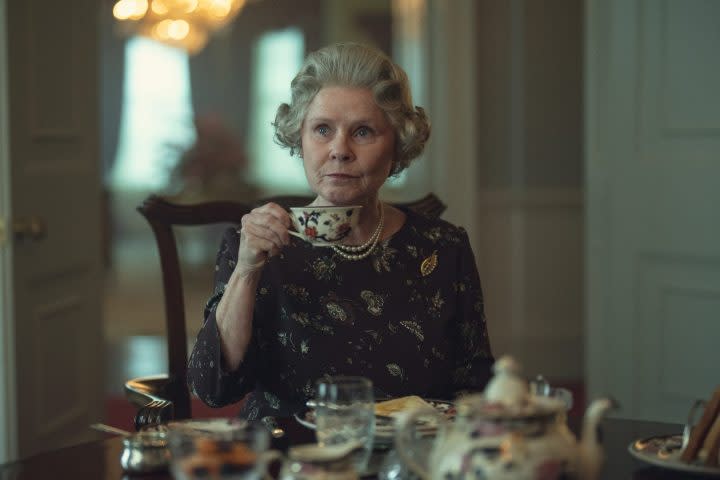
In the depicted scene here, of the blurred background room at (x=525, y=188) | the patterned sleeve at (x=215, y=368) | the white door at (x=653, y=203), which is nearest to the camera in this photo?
the patterned sleeve at (x=215, y=368)

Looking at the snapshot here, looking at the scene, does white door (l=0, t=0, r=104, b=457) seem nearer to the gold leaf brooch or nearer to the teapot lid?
the gold leaf brooch

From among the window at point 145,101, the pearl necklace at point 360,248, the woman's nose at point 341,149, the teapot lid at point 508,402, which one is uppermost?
the window at point 145,101

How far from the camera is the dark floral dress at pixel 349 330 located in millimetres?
1866

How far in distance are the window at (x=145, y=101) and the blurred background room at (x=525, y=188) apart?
124 inches

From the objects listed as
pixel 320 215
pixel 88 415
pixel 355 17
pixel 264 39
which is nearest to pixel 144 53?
pixel 264 39

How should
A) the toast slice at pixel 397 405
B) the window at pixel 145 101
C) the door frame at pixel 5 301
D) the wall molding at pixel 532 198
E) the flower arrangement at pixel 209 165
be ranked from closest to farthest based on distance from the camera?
the toast slice at pixel 397 405
the door frame at pixel 5 301
the wall molding at pixel 532 198
the flower arrangement at pixel 209 165
the window at pixel 145 101

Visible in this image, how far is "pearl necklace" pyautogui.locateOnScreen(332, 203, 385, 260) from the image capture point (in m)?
1.96

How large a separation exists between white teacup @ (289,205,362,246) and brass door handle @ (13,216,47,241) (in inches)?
55.1

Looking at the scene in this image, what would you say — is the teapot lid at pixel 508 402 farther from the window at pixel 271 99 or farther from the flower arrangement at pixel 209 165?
the window at pixel 271 99

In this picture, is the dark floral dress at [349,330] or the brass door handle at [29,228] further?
the brass door handle at [29,228]

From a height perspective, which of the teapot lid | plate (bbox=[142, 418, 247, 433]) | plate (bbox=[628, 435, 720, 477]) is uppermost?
the teapot lid

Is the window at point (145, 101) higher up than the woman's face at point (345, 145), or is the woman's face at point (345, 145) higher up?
the window at point (145, 101)

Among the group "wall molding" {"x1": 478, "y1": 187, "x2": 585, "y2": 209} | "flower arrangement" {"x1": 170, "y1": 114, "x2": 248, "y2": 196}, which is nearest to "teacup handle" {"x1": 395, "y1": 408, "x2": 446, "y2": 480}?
"wall molding" {"x1": 478, "y1": 187, "x2": 585, "y2": 209}

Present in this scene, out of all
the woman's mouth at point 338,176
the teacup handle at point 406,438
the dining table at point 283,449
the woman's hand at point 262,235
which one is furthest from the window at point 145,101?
the teacup handle at point 406,438
